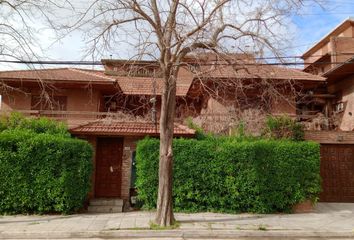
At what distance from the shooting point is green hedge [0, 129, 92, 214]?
13422mm

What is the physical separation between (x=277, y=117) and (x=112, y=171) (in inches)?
298

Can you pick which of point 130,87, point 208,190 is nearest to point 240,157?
point 208,190

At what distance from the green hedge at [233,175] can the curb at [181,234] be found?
3.27 meters

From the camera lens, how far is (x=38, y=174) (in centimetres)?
1356

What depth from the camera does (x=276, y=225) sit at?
38.4 feet

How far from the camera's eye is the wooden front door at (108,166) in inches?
651

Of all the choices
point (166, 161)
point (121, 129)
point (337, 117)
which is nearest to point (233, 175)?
point (166, 161)

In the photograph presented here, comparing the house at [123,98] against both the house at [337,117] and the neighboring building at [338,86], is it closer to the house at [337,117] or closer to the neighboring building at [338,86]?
the neighboring building at [338,86]

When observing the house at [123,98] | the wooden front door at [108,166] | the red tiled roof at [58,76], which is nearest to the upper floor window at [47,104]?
the house at [123,98]

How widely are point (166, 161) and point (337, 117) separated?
46.8 ft

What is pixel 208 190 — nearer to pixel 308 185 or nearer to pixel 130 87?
pixel 308 185

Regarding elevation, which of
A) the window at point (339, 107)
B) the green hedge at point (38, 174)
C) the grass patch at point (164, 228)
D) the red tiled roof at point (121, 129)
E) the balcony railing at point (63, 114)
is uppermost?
the window at point (339, 107)

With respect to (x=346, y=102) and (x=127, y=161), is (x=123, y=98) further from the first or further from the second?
(x=346, y=102)

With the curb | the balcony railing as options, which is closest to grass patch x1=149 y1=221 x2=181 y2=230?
the curb
